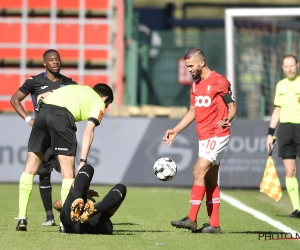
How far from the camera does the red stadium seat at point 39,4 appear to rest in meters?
23.1

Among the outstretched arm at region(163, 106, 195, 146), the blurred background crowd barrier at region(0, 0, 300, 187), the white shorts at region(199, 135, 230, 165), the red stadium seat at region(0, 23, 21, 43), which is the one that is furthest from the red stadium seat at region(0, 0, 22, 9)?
the white shorts at region(199, 135, 230, 165)

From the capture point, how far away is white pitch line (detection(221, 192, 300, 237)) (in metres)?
11.0

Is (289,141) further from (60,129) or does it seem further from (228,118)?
(60,129)

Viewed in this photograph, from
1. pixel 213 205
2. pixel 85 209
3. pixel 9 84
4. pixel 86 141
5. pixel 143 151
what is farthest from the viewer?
pixel 9 84

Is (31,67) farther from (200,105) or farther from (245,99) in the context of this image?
(200,105)

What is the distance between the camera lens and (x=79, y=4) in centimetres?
2314

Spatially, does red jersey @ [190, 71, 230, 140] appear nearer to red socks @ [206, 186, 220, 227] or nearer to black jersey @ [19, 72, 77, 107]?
red socks @ [206, 186, 220, 227]

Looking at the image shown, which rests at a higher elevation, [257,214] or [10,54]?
[10,54]

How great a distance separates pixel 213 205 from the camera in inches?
413

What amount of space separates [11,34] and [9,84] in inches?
48.7

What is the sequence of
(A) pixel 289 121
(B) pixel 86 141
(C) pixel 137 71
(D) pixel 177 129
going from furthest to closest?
(C) pixel 137 71
(A) pixel 289 121
(D) pixel 177 129
(B) pixel 86 141

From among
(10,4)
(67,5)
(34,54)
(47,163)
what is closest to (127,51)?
(67,5)

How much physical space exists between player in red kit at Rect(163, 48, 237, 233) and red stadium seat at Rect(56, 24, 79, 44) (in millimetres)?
12946

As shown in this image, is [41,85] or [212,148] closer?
[212,148]
